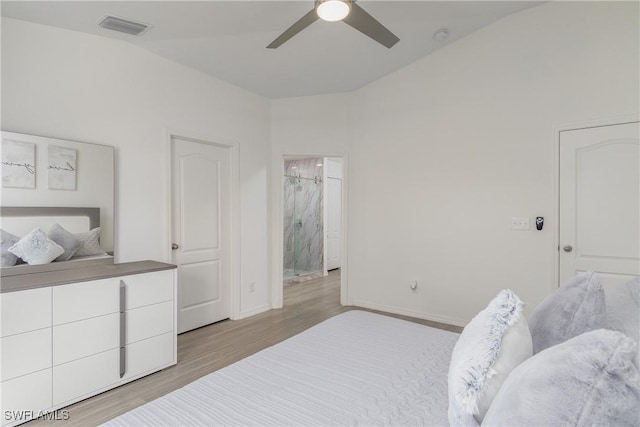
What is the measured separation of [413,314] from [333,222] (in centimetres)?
337

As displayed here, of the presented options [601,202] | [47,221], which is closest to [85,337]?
[47,221]

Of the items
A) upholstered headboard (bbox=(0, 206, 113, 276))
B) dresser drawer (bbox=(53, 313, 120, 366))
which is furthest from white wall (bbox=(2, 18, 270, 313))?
dresser drawer (bbox=(53, 313, 120, 366))

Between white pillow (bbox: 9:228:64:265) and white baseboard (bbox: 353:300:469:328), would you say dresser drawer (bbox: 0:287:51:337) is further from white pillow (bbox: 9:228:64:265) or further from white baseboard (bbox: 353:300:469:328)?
white baseboard (bbox: 353:300:469:328)

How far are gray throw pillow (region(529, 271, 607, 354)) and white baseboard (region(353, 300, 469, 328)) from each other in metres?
2.40

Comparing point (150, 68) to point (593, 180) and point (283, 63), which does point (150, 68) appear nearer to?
point (283, 63)

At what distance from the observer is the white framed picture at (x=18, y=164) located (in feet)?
7.32

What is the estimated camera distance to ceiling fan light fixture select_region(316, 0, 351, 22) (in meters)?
1.88

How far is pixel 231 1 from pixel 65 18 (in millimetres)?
1215

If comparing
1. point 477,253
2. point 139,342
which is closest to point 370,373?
point 139,342

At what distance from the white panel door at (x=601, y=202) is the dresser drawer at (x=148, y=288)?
3407 mm

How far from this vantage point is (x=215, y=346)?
3.08m

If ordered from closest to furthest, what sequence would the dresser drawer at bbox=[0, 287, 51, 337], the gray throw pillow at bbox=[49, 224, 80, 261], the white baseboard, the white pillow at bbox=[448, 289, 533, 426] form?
the white pillow at bbox=[448, 289, 533, 426] → the dresser drawer at bbox=[0, 287, 51, 337] → the gray throw pillow at bbox=[49, 224, 80, 261] → the white baseboard

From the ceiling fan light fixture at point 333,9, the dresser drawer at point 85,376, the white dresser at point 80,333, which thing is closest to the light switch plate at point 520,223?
the ceiling fan light fixture at point 333,9

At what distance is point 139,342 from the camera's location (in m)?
2.44
